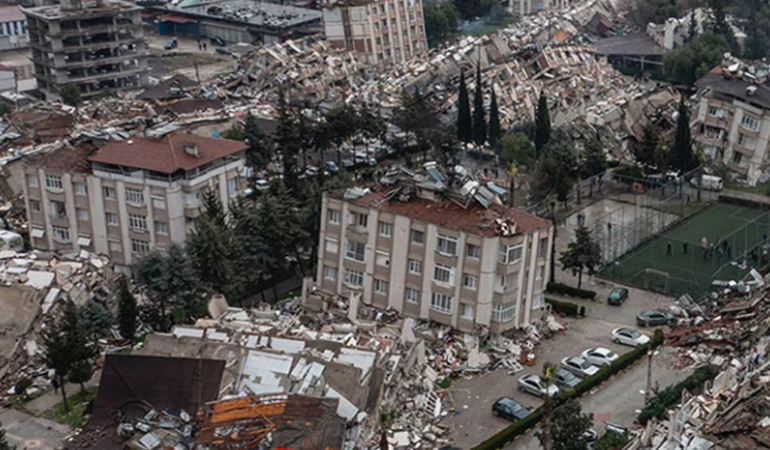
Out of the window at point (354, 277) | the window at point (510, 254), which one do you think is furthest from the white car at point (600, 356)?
the window at point (354, 277)

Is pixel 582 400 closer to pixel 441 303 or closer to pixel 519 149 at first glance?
pixel 441 303

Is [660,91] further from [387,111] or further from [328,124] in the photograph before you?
[328,124]

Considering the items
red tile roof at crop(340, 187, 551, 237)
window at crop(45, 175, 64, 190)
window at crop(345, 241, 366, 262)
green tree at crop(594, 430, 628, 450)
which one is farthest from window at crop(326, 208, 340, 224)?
green tree at crop(594, 430, 628, 450)

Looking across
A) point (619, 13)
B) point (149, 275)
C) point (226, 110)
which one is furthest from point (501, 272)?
point (619, 13)

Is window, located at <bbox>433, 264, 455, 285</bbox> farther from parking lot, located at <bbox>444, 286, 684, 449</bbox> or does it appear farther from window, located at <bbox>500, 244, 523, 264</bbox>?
parking lot, located at <bbox>444, 286, 684, 449</bbox>

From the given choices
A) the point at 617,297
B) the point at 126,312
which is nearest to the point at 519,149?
the point at 617,297

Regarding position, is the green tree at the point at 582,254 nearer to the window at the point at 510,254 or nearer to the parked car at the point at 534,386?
the window at the point at 510,254

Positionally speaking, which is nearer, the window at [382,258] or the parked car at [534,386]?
the parked car at [534,386]
